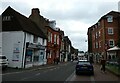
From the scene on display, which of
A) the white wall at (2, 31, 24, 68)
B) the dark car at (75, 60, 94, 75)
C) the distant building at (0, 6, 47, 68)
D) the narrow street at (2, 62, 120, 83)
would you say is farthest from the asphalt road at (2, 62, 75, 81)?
the distant building at (0, 6, 47, 68)

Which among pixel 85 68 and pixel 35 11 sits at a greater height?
pixel 35 11

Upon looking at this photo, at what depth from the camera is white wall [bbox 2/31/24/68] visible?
32.3 m

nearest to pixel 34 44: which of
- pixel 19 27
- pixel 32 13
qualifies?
pixel 19 27

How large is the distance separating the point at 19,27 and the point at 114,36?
3083 cm

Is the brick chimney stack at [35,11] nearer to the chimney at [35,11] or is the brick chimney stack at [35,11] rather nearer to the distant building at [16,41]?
the chimney at [35,11]

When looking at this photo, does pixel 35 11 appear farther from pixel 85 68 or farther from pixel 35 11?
pixel 85 68

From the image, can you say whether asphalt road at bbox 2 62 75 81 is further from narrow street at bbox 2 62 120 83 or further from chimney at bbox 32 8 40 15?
chimney at bbox 32 8 40 15

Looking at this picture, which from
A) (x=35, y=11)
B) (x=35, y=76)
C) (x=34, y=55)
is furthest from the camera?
(x=35, y=11)

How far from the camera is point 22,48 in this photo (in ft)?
108

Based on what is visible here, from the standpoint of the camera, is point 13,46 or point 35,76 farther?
point 13,46

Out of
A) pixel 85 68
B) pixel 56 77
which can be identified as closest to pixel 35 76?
pixel 56 77

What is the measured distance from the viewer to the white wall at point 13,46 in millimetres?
32344

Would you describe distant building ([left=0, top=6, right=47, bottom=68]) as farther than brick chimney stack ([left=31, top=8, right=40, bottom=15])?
A: No

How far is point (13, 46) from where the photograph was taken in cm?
3297
